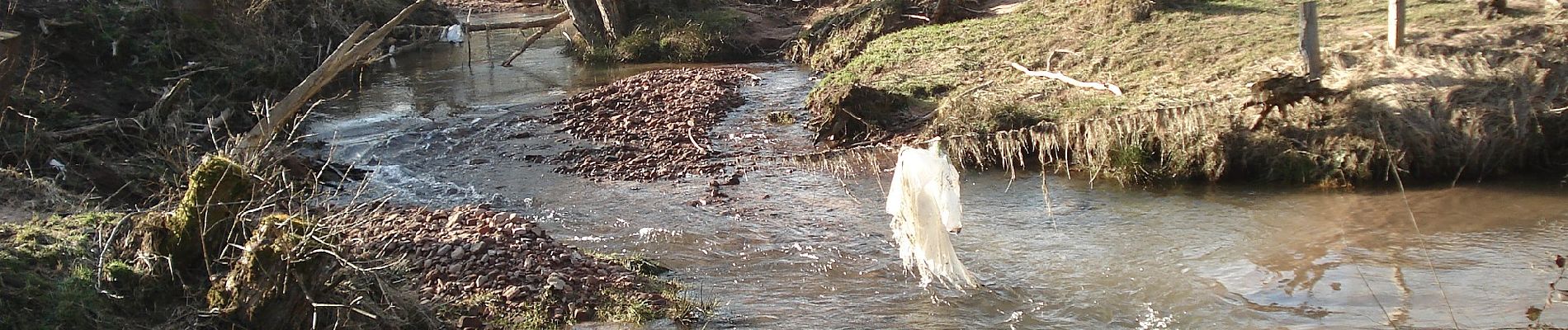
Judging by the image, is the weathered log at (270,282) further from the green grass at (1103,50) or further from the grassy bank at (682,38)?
the grassy bank at (682,38)

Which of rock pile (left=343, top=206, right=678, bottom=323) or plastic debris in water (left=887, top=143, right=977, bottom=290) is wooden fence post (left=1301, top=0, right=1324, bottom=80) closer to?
plastic debris in water (left=887, top=143, right=977, bottom=290)

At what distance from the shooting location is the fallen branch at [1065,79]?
12.3 meters

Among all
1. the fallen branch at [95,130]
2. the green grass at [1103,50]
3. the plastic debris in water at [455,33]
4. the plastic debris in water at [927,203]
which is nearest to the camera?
the plastic debris in water at [927,203]

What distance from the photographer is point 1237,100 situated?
35.6 feet

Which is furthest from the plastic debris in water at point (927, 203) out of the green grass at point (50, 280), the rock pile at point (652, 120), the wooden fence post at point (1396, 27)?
the wooden fence post at point (1396, 27)

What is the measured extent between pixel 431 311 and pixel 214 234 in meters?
1.24

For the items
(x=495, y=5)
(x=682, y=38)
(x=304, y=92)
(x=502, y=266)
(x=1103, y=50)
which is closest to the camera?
(x=502, y=266)

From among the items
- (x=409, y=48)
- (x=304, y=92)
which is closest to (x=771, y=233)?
(x=304, y=92)

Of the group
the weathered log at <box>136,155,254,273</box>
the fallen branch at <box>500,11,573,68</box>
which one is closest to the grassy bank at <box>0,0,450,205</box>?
the weathered log at <box>136,155,254,273</box>

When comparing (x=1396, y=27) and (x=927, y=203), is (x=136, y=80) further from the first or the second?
(x=1396, y=27)

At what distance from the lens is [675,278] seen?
8.45 m

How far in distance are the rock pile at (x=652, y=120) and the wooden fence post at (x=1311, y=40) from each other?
5.72 metres

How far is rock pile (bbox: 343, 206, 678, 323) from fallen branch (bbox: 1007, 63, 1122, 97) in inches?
245

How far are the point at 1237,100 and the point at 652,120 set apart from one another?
276 inches
